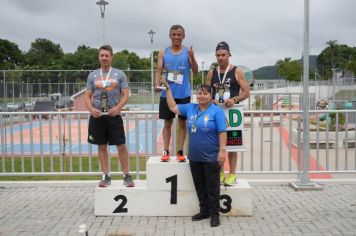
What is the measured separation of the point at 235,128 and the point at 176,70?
113 centimetres

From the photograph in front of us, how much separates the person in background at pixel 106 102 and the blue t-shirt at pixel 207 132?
113 centimetres

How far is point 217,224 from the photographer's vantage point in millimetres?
5457

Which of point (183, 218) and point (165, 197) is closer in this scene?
point (183, 218)

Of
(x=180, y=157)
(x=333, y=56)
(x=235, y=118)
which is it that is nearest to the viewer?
(x=235, y=118)

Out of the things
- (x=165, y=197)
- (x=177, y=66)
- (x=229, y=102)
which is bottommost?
(x=165, y=197)

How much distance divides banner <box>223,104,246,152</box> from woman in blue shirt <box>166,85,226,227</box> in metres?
0.49

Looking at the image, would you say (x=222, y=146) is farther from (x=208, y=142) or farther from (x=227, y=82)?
(x=227, y=82)

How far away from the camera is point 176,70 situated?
5.94 metres

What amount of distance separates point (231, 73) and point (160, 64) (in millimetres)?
973

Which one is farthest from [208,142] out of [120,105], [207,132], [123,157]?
[123,157]

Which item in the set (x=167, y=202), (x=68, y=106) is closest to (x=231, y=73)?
(x=167, y=202)

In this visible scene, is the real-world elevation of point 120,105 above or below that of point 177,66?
below

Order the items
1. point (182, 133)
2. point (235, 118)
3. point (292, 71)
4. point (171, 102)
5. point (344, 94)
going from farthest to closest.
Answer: point (292, 71), point (344, 94), point (182, 133), point (235, 118), point (171, 102)

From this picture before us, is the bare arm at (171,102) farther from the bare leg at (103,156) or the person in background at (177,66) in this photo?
the bare leg at (103,156)
